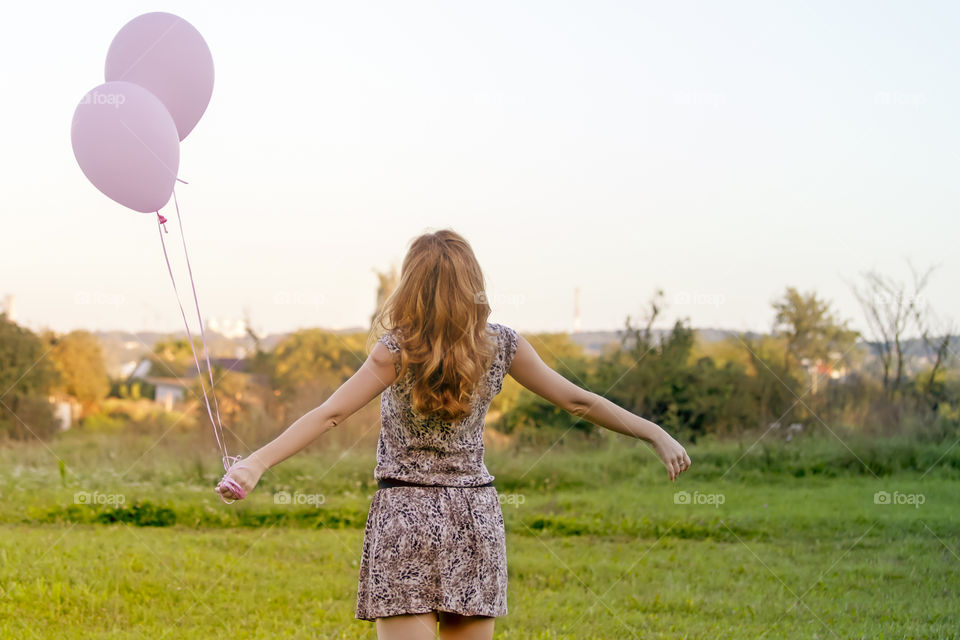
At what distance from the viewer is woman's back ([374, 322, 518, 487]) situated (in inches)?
97.5

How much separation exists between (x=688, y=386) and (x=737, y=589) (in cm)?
639

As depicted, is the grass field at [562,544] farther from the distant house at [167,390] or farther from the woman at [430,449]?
the woman at [430,449]

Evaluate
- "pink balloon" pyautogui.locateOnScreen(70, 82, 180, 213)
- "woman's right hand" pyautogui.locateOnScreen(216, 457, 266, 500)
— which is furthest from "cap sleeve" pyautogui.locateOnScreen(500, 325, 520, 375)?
"pink balloon" pyautogui.locateOnScreen(70, 82, 180, 213)

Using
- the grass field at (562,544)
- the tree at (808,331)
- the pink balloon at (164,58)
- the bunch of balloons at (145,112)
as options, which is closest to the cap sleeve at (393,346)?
the bunch of balloons at (145,112)

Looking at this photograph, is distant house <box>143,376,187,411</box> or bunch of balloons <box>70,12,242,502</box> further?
distant house <box>143,376,187,411</box>

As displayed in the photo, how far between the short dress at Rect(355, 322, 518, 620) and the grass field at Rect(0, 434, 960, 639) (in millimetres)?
2475

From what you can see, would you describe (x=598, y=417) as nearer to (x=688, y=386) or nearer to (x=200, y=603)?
(x=200, y=603)

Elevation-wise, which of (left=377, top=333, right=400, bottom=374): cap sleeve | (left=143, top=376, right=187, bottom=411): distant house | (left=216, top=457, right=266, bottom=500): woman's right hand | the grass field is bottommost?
the grass field

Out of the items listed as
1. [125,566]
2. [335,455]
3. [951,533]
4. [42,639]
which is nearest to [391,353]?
[42,639]

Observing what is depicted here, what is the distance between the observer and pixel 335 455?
10805 millimetres

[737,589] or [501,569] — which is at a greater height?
[501,569]

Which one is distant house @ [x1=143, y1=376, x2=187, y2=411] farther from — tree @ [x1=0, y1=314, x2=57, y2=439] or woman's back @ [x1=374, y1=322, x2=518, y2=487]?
woman's back @ [x1=374, y1=322, x2=518, y2=487]

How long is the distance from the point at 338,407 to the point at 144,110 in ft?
6.00

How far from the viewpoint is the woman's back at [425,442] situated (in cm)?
248
